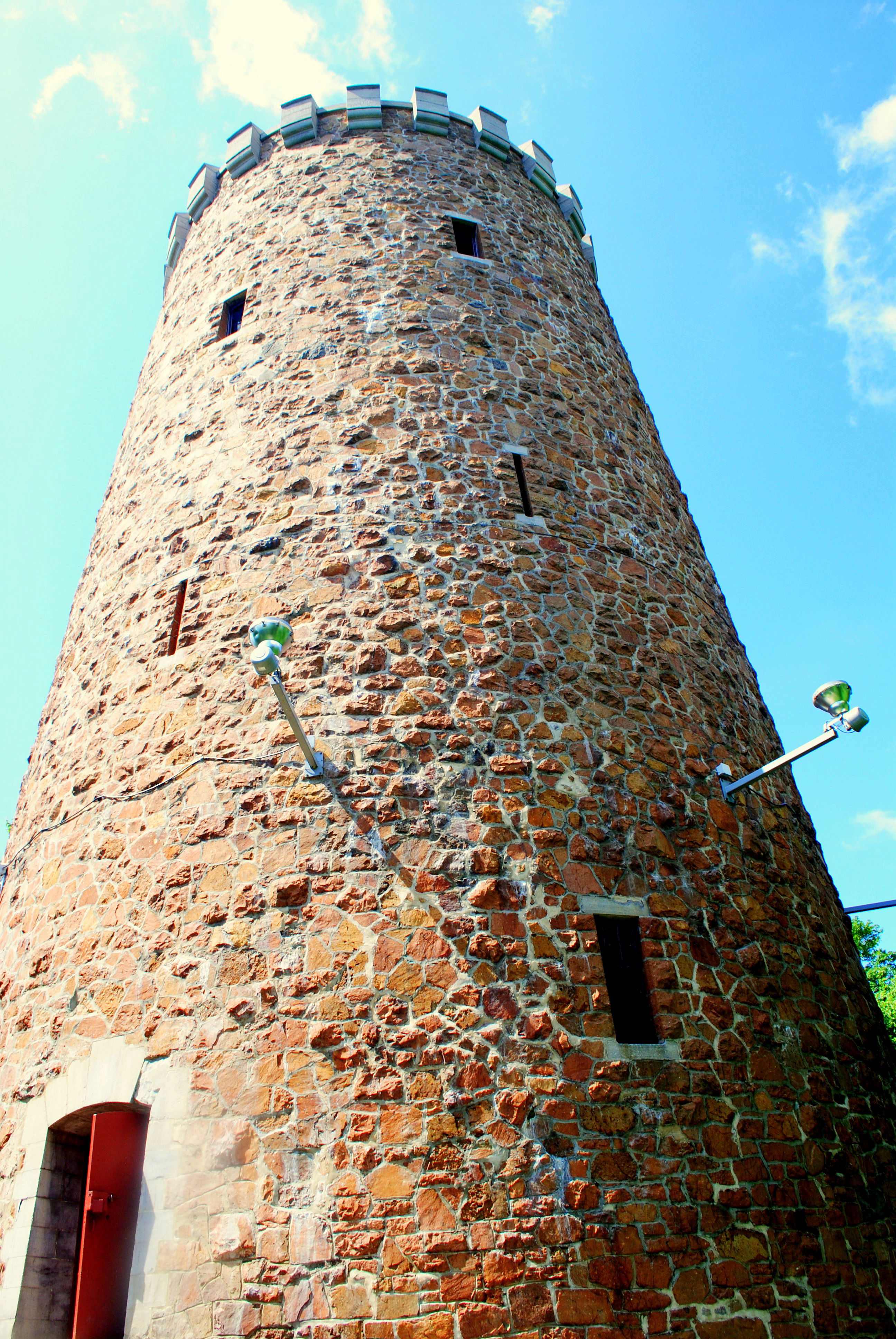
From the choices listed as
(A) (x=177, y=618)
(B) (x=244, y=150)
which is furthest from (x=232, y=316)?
(A) (x=177, y=618)

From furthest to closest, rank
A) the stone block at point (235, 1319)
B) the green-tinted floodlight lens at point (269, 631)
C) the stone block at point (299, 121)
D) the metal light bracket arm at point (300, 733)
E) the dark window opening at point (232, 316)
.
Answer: the stone block at point (299, 121) < the dark window opening at point (232, 316) < the metal light bracket arm at point (300, 733) < the green-tinted floodlight lens at point (269, 631) < the stone block at point (235, 1319)

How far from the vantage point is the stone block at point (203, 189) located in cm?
1012

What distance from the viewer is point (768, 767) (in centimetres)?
611

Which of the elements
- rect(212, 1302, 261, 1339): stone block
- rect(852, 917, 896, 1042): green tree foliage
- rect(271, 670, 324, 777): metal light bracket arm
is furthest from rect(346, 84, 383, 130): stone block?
rect(852, 917, 896, 1042): green tree foliage

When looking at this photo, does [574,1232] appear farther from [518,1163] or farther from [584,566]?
[584,566]

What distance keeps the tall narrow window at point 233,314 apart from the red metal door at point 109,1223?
7.07 metres

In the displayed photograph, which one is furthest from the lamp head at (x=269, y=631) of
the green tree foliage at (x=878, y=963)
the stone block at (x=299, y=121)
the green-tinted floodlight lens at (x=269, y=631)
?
the green tree foliage at (x=878, y=963)

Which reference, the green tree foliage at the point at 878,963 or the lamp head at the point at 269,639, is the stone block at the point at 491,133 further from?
the green tree foliage at the point at 878,963

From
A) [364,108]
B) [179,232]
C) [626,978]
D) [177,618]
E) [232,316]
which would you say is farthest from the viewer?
[179,232]

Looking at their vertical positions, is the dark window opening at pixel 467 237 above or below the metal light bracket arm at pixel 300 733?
above

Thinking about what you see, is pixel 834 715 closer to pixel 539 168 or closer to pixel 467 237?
pixel 467 237

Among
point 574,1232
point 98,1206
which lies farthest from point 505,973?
point 98,1206

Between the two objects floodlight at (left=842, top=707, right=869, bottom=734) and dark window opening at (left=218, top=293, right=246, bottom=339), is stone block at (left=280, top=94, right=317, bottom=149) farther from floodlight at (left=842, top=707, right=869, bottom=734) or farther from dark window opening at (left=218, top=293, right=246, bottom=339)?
floodlight at (left=842, top=707, right=869, bottom=734)

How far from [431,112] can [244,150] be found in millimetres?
2164
